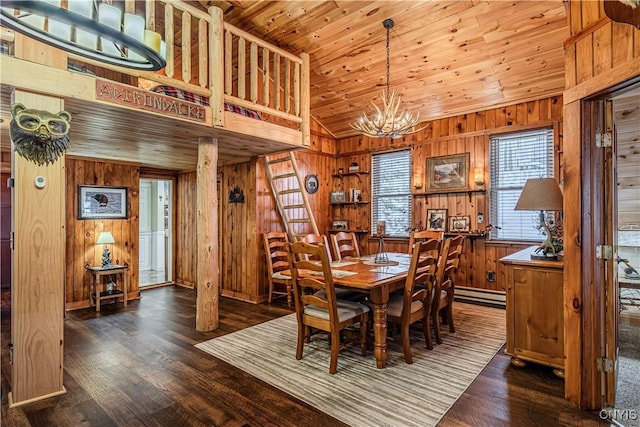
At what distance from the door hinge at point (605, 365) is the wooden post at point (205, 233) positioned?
3.52 metres

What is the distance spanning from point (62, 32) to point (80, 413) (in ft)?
7.71

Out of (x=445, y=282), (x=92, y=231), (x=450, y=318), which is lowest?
(x=450, y=318)

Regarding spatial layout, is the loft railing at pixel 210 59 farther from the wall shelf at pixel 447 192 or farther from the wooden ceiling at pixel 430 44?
the wall shelf at pixel 447 192

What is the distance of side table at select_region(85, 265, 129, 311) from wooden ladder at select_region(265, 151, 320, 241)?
8.36 ft

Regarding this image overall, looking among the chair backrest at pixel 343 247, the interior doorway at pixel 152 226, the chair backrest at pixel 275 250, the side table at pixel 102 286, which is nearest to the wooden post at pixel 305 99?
the chair backrest at pixel 343 247

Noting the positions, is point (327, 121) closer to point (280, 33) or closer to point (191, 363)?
point (280, 33)

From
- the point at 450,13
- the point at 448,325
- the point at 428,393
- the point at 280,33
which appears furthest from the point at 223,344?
the point at 450,13

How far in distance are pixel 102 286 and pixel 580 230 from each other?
592cm

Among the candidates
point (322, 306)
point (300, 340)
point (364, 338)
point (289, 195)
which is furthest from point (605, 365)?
point (289, 195)

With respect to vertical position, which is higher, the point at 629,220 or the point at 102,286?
the point at 629,220

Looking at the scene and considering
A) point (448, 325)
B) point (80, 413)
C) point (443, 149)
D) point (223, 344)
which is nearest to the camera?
point (80, 413)

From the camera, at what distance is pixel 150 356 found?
123 inches

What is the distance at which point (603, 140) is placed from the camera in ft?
7.20

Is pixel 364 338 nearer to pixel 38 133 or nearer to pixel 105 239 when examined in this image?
pixel 38 133
